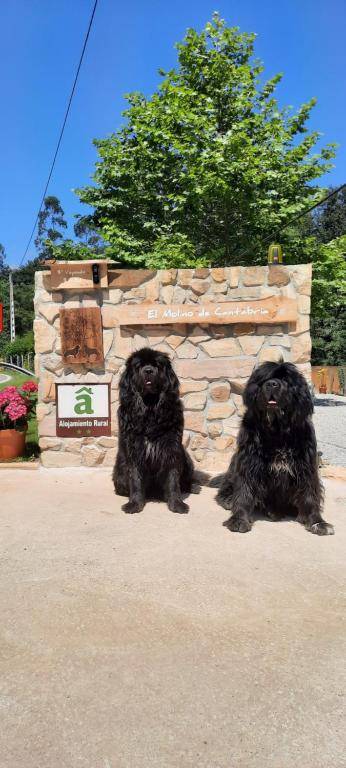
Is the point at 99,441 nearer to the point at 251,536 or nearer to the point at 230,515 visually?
the point at 230,515

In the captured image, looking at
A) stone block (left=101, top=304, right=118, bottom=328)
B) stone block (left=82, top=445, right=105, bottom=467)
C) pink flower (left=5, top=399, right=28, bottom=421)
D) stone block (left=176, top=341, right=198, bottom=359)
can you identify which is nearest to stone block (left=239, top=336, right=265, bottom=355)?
stone block (left=176, top=341, right=198, bottom=359)

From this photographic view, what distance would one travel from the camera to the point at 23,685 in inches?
88.0

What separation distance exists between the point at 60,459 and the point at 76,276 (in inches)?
87.8

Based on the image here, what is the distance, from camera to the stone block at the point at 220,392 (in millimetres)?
6402

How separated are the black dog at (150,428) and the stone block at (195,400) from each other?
1350 millimetres

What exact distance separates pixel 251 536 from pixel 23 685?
7.51ft

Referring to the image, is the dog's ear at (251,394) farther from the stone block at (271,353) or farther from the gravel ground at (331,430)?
the gravel ground at (331,430)

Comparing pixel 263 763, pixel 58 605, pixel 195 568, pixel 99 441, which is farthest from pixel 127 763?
pixel 99 441

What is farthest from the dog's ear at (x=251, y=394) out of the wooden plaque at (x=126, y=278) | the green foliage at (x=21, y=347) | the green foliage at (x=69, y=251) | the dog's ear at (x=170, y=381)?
the green foliage at (x=21, y=347)

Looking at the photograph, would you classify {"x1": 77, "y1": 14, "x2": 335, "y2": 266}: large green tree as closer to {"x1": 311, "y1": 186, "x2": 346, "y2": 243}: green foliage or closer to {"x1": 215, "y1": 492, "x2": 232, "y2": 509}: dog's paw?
{"x1": 215, "y1": 492, "x2": 232, "y2": 509}: dog's paw

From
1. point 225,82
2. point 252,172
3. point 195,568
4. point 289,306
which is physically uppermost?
point 225,82

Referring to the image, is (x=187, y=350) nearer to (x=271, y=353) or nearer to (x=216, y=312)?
(x=216, y=312)

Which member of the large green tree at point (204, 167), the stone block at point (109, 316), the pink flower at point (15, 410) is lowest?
the pink flower at point (15, 410)

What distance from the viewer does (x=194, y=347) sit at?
21.1ft
